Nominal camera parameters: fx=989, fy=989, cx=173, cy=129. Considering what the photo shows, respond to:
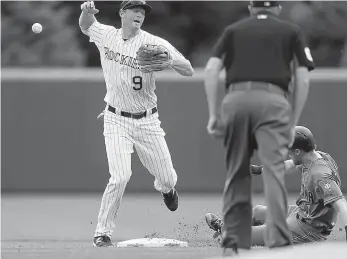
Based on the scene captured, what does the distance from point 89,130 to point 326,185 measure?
5518 millimetres

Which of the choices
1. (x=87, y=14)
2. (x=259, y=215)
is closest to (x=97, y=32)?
(x=87, y=14)

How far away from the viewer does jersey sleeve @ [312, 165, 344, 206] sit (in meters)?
7.90

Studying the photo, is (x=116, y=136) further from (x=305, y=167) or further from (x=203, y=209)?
(x=203, y=209)

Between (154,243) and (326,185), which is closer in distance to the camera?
(326,185)

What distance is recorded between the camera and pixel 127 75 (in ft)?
29.7

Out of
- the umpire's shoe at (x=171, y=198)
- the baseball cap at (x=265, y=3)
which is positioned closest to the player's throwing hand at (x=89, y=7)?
the umpire's shoe at (x=171, y=198)

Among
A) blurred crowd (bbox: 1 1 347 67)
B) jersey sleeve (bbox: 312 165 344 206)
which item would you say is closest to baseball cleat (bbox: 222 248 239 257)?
jersey sleeve (bbox: 312 165 344 206)

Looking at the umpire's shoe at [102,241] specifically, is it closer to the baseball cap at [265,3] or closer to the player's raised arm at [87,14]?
the player's raised arm at [87,14]

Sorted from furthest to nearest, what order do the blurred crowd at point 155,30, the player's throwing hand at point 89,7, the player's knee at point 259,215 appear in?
the blurred crowd at point 155,30
the player's throwing hand at point 89,7
the player's knee at point 259,215

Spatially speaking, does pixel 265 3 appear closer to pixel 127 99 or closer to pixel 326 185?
pixel 326 185

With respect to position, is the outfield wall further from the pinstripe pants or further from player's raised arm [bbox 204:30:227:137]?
player's raised arm [bbox 204:30:227:137]

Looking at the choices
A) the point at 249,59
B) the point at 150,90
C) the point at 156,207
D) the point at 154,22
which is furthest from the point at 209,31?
the point at 249,59

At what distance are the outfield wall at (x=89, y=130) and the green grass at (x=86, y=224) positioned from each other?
10.4 inches

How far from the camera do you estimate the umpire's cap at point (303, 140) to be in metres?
7.99
